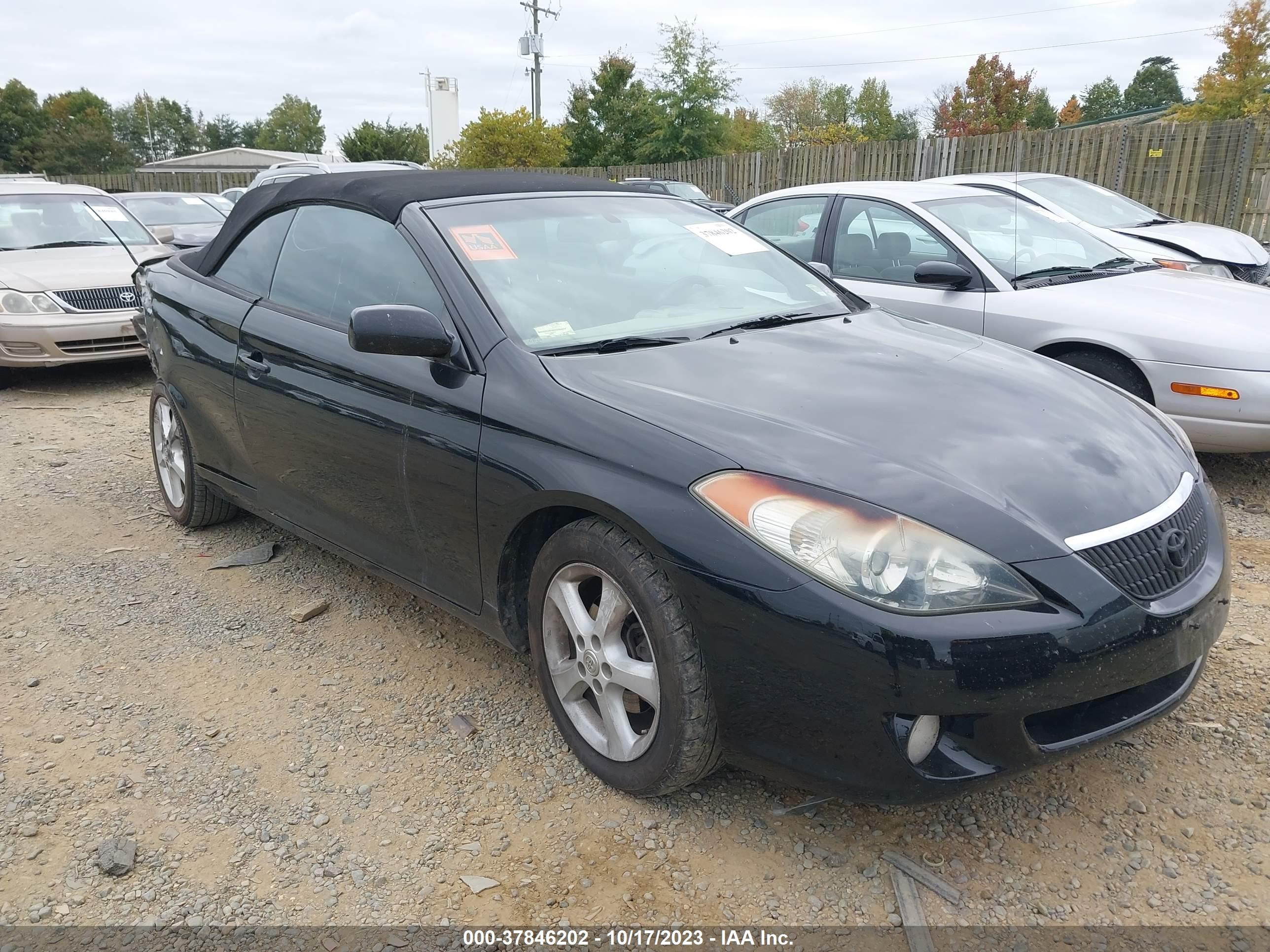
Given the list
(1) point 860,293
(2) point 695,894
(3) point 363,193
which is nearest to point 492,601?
(2) point 695,894

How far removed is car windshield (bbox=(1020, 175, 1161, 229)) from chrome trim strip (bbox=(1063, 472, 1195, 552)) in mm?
6791

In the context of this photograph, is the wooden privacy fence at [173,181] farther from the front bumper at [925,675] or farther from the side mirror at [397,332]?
A: the front bumper at [925,675]

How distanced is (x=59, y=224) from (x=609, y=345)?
26.7 feet

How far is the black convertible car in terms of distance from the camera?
2.05 m

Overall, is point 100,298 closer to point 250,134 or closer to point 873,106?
point 873,106

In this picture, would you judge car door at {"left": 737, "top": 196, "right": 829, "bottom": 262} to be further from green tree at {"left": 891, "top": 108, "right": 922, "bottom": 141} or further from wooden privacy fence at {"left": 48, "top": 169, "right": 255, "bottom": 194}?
green tree at {"left": 891, "top": 108, "right": 922, "bottom": 141}

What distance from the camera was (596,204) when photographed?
3.52 meters

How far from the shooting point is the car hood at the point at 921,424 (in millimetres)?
2152

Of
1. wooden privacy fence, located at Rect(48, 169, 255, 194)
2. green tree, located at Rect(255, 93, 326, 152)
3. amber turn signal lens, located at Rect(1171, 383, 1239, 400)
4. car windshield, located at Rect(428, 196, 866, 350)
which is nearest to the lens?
car windshield, located at Rect(428, 196, 866, 350)

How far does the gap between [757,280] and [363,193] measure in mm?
1430

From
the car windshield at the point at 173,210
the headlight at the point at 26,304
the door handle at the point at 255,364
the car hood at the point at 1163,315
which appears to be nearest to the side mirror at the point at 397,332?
the door handle at the point at 255,364

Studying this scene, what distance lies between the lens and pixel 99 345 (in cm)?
774

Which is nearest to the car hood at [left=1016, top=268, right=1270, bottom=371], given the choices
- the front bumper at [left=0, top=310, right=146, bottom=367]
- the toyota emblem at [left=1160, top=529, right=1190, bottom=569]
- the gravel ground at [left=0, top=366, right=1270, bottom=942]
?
the gravel ground at [left=0, top=366, right=1270, bottom=942]

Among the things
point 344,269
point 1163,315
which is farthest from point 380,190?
point 1163,315
